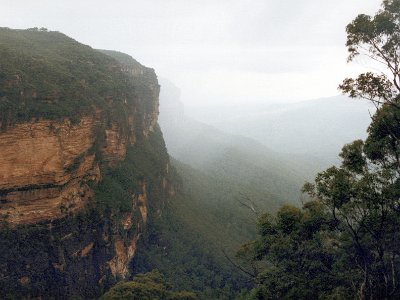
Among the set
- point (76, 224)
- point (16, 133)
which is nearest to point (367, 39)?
point (16, 133)

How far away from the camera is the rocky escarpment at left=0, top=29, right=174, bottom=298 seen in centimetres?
3219

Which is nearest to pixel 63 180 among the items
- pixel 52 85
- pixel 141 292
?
pixel 52 85

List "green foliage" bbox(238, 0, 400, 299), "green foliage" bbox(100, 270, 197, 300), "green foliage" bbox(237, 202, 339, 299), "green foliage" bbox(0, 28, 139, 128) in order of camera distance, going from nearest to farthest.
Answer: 1. "green foliage" bbox(238, 0, 400, 299)
2. "green foliage" bbox(237, 202, 339, 299)
3. "green foliage" bbox(100, 270, 197, 300)
4. "green foliage" bbox(0, 28, 139, 128)

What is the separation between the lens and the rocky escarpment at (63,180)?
3219 cm

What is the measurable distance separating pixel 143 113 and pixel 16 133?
115ft

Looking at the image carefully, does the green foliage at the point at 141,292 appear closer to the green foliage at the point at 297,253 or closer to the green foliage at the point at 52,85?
the green foliage at the point at 297,253

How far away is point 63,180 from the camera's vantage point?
35.2 metres

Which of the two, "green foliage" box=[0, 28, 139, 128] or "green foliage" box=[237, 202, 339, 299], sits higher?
"green foliage" box=[0, 28, 139, 128]

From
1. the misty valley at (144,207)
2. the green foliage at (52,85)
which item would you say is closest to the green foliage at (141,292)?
the misty valley at (144,207)

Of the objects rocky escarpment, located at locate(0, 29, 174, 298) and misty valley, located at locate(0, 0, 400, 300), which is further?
rocky escarpment, located at locate(0, 29, 174, 298)

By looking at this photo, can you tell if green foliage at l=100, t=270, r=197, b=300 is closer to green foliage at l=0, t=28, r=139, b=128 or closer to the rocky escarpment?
the rocky escarpment

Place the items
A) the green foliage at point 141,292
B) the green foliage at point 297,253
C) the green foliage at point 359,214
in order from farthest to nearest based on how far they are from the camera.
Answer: the green foliage at point 141,292 < the green foliage at point 297,253 < the green foliage at point 359,214

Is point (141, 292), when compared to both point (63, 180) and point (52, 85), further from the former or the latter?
point (52, 85)

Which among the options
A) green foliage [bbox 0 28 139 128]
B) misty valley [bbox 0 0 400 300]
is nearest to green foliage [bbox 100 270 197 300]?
misty valley [bbox 0 0 400 300]
